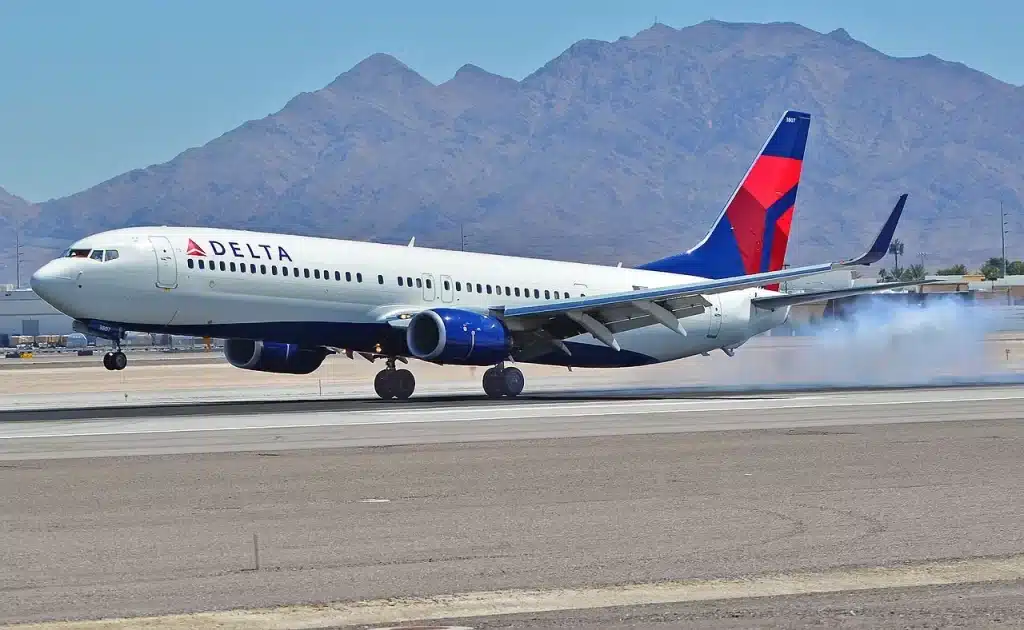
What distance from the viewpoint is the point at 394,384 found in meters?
42.4

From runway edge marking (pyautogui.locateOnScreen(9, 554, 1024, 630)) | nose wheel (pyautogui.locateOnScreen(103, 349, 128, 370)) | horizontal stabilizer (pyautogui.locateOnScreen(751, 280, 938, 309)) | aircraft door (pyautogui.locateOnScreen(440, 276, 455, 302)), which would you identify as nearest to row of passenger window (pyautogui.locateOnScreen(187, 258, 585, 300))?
aircraft door (pyautogui.locateOnScreen(440, 276, 455, 302))

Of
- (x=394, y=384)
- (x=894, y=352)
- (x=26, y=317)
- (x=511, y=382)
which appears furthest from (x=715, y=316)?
(x=26, y=317)

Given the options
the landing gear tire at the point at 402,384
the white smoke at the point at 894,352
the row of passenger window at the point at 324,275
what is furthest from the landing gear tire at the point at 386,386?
the white smoke at the point at 894,352

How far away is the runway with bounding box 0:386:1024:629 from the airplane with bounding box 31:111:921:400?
28.6ft

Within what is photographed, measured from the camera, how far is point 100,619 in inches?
425

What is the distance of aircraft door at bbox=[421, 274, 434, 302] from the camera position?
41.1 meters

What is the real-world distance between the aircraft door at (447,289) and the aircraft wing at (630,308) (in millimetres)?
1486

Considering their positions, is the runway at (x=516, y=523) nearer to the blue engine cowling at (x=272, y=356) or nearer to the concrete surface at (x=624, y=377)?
the blue engine cowling at (x=272, y=356)

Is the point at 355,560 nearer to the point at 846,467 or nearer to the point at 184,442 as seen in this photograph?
the point at 846,467

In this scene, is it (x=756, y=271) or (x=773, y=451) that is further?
(x=756, y=271)

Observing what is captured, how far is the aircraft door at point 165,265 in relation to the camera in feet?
119

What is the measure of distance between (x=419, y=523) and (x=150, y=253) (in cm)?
2298

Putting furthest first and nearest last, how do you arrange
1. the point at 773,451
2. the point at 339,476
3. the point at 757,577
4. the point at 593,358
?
the point at 593,358 < the point at 773,451 < the point at 339,476 < the point at 757,577

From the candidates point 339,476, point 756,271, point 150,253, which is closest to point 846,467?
point 339,476
